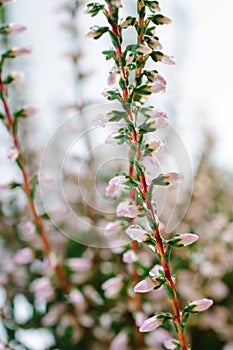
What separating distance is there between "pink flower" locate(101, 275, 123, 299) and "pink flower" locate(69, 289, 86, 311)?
8 cm

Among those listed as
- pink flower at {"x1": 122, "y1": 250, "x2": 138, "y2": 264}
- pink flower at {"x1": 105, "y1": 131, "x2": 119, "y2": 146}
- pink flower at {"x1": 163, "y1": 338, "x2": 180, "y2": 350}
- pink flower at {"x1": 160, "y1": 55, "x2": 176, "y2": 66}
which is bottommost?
pink flower at {"x1": 163, "y1": 338, "x2": 180, "y2": 350}

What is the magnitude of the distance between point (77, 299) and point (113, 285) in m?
0.12

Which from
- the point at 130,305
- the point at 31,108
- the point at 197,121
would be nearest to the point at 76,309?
the point at 130,305

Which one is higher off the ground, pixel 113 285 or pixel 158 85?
pixel 158 85

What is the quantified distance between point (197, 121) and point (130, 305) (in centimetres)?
42

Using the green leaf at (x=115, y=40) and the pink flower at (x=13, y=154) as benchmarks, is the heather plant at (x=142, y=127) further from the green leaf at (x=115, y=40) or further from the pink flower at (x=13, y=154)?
the pink flower at (x=13, y=154)

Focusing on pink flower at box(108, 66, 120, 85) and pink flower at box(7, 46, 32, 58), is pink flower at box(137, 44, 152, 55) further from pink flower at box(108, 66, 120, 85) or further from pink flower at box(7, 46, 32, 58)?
pink flower at box(7, 46, 32, 58)

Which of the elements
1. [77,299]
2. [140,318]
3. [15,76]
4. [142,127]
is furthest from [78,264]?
[142,127]

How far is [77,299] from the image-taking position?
85 centimetres

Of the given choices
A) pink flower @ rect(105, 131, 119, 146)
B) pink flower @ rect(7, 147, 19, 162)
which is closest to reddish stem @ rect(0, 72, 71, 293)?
pink flower @ rect(7, 147, 19, 162)

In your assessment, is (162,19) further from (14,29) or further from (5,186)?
(5,186)

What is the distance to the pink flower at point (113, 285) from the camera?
75cm

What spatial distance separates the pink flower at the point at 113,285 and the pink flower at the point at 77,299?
75 millimetres

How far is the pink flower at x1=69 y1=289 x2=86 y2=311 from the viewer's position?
86cm
